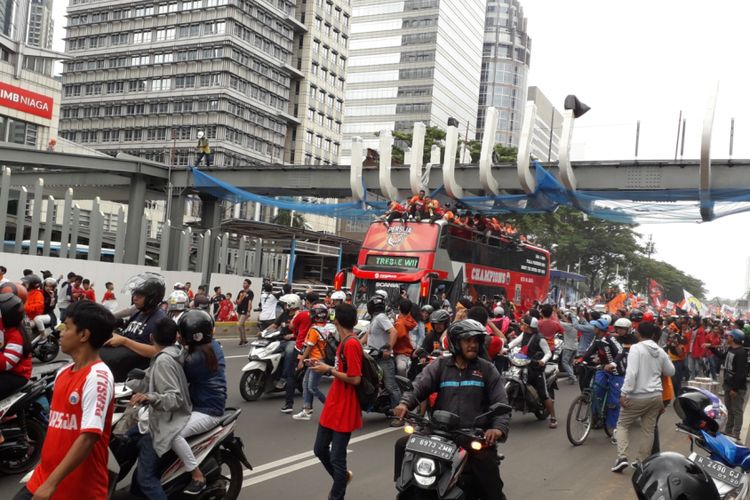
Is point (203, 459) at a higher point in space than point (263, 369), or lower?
higher

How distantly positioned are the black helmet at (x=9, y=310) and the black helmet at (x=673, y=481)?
15.3 feet

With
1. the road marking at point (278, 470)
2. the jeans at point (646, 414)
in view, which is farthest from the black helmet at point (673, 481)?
the jeans at point (646, 414)

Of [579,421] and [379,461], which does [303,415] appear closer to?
[379,461]

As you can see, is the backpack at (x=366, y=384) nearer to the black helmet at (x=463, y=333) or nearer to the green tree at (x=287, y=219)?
the black helmet at (x=463, y=333)

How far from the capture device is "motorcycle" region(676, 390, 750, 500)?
4.44 meters

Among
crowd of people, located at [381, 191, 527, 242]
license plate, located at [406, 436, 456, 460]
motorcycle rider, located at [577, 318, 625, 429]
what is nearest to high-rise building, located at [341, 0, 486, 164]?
crowd of people, located at [381, 191, 527, 242]

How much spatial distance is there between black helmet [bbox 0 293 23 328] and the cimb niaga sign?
40343 mm

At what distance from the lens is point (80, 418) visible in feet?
10.9

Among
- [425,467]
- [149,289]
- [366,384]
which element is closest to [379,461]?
[366,384]

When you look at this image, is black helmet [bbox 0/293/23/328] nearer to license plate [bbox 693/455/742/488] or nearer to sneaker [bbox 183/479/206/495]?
sneaker [bbox 183/479/206/495]

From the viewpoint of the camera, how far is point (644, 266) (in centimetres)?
6806

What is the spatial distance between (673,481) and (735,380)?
6698 millimetres

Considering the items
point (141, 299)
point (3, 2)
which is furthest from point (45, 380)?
point (3, 2)

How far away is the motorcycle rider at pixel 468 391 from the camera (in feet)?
14.9
